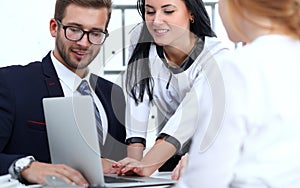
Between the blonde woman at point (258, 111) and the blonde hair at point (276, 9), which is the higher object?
the blonde hair at point (276, 9)

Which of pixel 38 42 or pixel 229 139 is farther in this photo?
pixel 38 42

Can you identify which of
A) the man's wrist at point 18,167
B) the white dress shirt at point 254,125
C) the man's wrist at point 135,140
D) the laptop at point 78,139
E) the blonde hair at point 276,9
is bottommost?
the man's wrist at point 135,140

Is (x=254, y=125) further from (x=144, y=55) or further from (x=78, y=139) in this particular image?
(x=144, y=55)

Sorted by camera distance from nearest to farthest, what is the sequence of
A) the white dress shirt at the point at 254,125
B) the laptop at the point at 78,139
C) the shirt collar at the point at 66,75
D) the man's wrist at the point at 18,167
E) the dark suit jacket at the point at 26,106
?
the white dress shirt at the point at 254,125, the laptop at the point at 78,139, the man's wrist at the point at 18,167, the dark suit jacket at the point at 26,106, the shirt collar at the point at 66,75

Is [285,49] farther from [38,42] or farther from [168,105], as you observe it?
[38,42]

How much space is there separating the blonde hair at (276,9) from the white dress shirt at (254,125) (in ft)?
0.10

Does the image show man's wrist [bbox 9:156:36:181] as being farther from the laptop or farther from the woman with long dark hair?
the woman with long dark hair

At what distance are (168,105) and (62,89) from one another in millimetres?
355

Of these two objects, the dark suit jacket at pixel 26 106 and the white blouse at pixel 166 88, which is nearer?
the dark suit jacket at pixel 26 106

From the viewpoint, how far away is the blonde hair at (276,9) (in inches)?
36.0

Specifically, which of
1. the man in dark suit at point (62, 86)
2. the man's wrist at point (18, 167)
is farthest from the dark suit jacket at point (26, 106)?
the man's wrist at point (18, 167)

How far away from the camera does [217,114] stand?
90cm

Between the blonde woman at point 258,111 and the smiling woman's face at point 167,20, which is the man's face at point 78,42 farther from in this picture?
the blonde woman at point 258,111

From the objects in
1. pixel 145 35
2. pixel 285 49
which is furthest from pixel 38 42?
pixel 285 49
